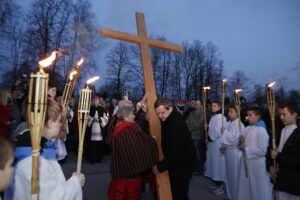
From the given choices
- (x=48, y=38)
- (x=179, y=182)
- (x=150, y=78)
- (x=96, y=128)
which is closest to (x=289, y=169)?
(x=179, y=182)

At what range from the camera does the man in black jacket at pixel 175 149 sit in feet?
11.5

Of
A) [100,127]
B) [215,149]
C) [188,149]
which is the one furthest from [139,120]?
[100,127]

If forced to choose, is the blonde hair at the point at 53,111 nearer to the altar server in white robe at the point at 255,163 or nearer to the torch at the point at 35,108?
the torch at the point at 35,108

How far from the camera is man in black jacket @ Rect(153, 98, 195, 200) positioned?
3492 millimetres

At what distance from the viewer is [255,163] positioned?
4.57 metres

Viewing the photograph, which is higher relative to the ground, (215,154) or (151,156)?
(151,156)

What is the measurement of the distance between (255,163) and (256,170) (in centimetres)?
12

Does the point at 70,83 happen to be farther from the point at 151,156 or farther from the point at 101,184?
the point at 101,184

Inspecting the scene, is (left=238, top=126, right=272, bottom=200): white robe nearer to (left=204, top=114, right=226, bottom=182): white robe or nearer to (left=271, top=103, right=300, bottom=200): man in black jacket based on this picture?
(left=271, top=103, right=300, bottom=200): man in black jacket

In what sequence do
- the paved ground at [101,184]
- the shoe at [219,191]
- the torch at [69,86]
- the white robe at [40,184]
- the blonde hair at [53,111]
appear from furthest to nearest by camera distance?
the shoe at [219,191] < the paved ground at [101,184] < the torch at [69,86] < the blonde hair at [53,111] < the white robe at [40,184]

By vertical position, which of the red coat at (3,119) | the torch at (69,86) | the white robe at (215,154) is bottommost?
the white robe at (215,154)

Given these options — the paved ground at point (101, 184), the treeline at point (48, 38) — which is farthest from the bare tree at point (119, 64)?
the paved ground at point (101, 184)

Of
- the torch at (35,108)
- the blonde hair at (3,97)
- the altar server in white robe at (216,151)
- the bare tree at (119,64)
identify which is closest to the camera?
the torch at (35,108)

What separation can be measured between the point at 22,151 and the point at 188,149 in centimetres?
239
